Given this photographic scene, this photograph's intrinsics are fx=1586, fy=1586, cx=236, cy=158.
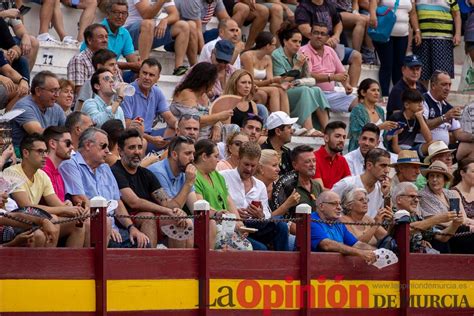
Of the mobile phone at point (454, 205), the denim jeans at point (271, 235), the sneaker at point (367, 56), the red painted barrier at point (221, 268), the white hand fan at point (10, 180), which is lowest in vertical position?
the red painted barrier at point (221, 268)

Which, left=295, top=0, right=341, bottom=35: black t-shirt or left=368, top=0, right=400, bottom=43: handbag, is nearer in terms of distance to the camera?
left=295, top=0, right=341, bottom=35: black t-shirt

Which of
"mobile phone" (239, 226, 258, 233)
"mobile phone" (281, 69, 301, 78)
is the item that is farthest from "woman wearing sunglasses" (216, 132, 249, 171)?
"mobile phone" (281, 69, 301, 78)

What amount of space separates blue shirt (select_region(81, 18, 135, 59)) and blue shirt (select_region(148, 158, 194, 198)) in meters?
3.53

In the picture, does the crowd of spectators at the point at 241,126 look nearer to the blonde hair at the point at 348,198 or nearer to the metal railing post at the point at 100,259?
the blonde hair at the point at 348,198

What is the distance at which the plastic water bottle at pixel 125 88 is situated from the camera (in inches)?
571

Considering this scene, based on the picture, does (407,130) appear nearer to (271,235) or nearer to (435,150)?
(435,150)

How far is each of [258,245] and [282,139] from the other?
2.62 metres

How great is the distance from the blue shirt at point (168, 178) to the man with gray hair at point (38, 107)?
3.74 ft

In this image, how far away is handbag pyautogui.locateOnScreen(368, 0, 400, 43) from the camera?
1973 cm

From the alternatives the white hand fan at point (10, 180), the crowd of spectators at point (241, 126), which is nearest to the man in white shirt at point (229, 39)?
the crowd of spectators at point (241, 126)

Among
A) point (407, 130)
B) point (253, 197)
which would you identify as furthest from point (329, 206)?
point (407, 130)

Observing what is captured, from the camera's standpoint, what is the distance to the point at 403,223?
13.7 metres

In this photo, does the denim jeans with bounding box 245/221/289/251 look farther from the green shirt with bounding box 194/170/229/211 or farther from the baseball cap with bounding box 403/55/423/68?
the baseball cap with bounding box 403/55/423/68

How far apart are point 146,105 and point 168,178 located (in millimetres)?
2544
